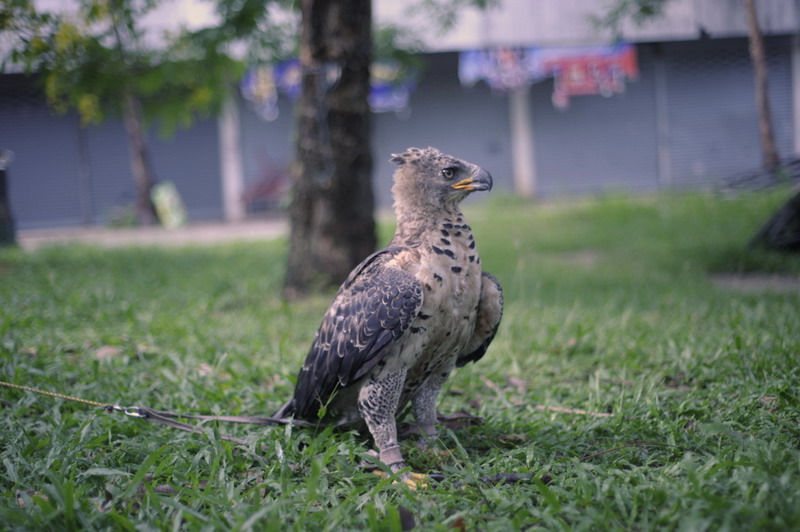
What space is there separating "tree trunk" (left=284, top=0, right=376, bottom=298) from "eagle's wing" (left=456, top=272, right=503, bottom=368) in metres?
3.25

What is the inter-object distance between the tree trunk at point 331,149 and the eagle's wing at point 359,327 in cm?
322

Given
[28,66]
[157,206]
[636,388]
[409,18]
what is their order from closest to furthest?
[636,388] → [28,66] → [409,18] → [157,206]

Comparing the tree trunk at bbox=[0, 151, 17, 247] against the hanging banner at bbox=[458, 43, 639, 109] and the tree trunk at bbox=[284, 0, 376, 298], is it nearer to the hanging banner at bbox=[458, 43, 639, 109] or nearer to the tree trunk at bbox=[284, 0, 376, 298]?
the tree trunk at bbox=[284, 0, 376, 298]

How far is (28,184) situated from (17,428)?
49.6 ft

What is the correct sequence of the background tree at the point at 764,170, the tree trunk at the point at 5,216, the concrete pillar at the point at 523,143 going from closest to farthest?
the background tree at the point at 764,170
the tree trunk at the point at 5,216
the concrete pillar at the point at 523,143

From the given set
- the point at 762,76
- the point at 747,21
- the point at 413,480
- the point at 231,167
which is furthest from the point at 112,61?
the point at 231,167

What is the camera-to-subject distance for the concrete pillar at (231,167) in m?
16.8

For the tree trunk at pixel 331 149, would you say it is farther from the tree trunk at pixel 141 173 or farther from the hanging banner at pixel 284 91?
the tree trunk at pixel 141 173

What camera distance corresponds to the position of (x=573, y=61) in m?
16.5

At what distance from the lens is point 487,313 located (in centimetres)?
274

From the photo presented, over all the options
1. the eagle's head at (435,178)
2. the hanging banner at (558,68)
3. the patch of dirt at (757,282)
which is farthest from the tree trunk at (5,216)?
the hanging banner at (558,68)

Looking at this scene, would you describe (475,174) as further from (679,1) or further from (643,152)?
(643,152)

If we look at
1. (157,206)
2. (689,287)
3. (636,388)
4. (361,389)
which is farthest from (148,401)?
(157,206)

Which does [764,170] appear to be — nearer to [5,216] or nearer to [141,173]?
[5,216]
